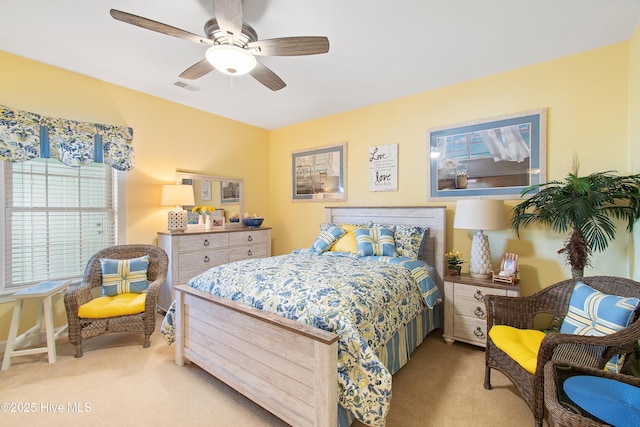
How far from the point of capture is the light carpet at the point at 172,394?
1.80 metres

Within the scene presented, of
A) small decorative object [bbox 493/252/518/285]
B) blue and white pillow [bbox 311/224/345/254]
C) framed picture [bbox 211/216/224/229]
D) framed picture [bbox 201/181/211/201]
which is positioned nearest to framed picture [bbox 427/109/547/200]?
small decorative object [bbox 493/252/518/285]

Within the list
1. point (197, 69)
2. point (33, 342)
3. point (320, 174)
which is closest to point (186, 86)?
point (197, 69)

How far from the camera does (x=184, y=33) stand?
6.13 ft

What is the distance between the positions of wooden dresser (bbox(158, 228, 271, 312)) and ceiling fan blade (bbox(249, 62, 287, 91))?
6.92 ft

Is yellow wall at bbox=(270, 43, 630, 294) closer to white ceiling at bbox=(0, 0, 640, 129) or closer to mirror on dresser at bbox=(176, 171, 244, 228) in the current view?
white ceiling at bbox=(0, 0, 640, 129)

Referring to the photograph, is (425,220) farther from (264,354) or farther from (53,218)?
(53,218)

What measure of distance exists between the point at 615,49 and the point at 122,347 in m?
5.25

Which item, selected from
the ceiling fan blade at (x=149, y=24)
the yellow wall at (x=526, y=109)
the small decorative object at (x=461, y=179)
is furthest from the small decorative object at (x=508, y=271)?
the ceiling fan blade at (x=149, y=24)

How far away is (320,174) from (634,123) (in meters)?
3.33

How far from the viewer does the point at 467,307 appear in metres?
2.68

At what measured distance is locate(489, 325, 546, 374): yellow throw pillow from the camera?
1676 mm

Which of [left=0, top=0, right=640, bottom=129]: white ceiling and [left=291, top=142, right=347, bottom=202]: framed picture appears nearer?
[left=0, top=0, right=640, bottom=129]: white ceiling

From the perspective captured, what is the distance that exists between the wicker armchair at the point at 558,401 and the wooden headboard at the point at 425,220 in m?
1.80

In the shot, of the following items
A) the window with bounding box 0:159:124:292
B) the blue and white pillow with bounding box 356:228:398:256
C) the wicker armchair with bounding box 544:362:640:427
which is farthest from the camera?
the blue and white pillow with bounding box 356:228:398:256
